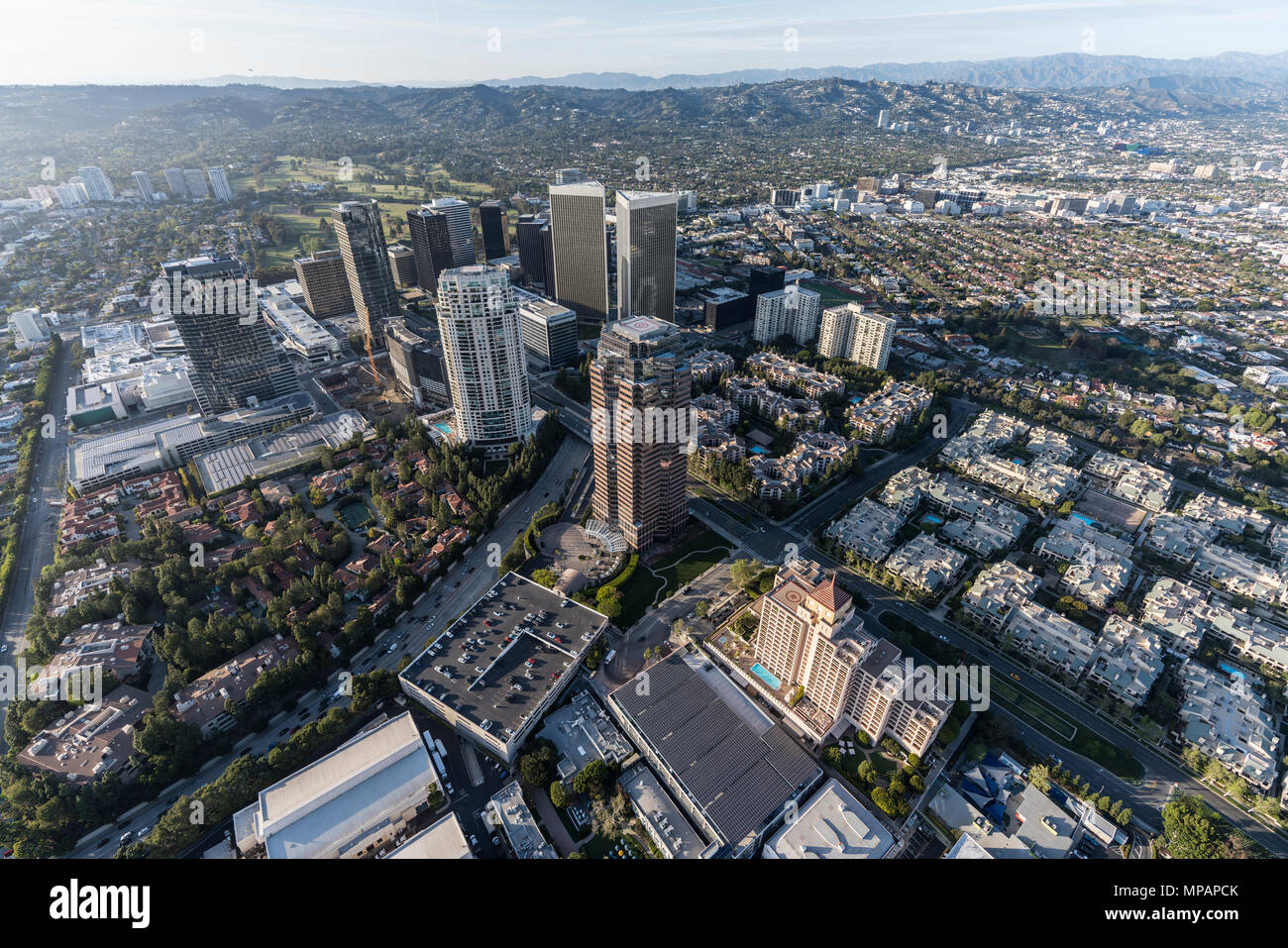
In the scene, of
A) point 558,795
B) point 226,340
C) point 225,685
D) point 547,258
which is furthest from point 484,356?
point 547,258

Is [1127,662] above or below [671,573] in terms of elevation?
below

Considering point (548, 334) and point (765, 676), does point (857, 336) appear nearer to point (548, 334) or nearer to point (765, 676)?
point (548, 334)

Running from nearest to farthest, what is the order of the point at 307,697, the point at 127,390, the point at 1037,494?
the point at 307,697 < the point at 1037,494 < the point at 127,390

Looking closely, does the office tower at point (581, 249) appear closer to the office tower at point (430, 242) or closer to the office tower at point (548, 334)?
the office tower at point (548, 334)

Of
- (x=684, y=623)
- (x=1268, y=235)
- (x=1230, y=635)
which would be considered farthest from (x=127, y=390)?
(x=1268, y=235)

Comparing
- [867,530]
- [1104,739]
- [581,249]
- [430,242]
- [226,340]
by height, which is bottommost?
[1104,739]
